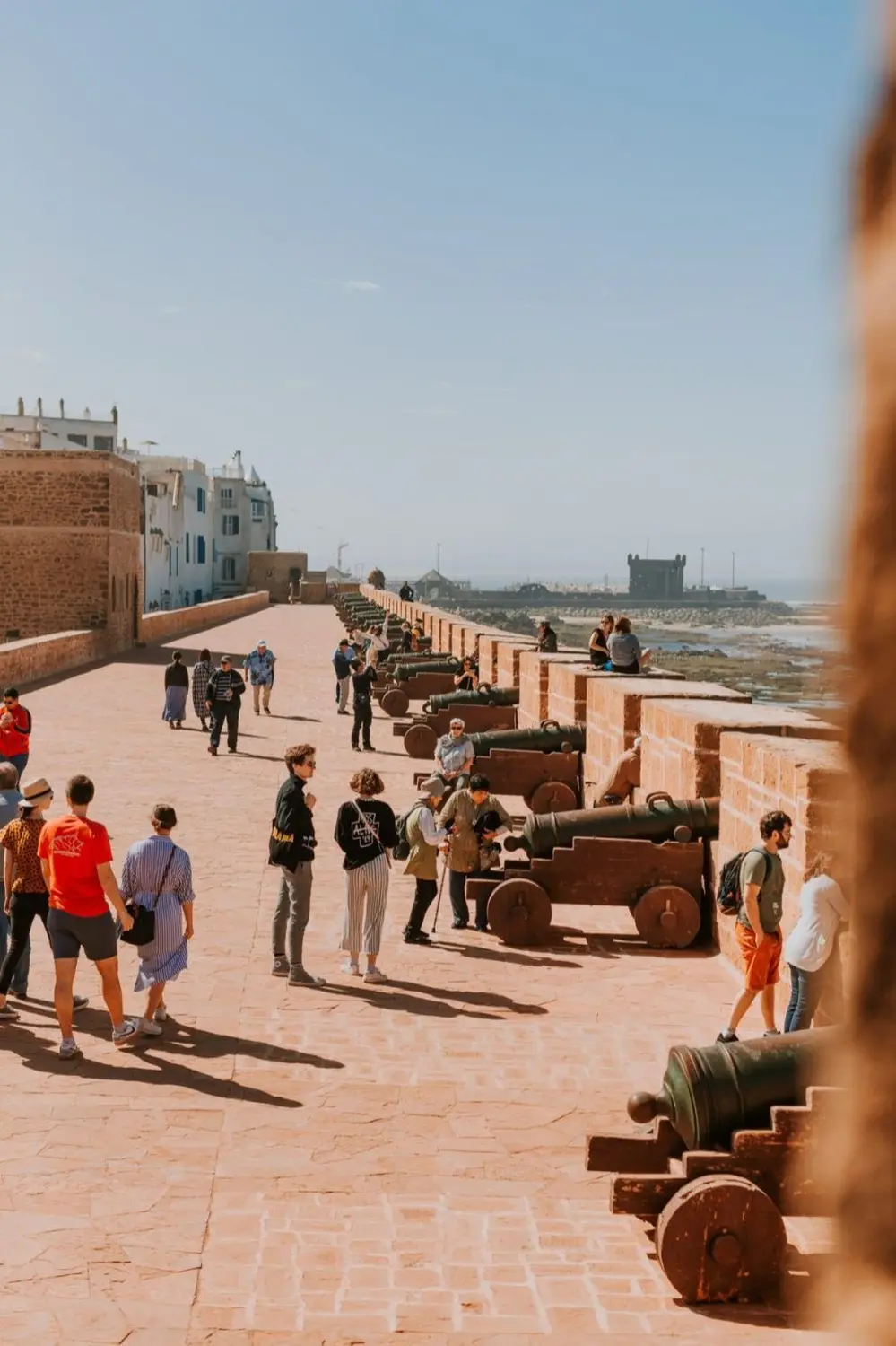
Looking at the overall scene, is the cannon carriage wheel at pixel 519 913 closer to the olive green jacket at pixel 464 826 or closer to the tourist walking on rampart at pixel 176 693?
the olive green jacket at pixel 464 826

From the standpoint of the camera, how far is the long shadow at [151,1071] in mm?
6168

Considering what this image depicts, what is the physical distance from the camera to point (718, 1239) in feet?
14.8

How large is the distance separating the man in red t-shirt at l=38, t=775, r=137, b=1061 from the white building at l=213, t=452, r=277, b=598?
7891 cm

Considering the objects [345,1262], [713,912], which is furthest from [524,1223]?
[713,912]

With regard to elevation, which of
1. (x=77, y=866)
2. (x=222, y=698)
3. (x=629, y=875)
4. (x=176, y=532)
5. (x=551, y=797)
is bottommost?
(x=551, y=797)

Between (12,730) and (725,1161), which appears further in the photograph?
(12,730)

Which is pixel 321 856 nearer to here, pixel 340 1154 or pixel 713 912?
pixel 713 912

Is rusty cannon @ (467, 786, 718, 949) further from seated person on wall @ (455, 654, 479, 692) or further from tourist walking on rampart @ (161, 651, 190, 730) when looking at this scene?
tourist walking on rampart @ (161, 651, 190, 730)

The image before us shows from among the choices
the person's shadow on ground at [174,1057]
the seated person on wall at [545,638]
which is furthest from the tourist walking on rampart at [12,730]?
the seated person on wall at [545,638]

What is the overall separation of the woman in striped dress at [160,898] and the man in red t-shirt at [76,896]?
29cm

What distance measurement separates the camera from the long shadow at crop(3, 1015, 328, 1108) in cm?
617

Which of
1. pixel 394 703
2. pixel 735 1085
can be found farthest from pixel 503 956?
pixel 394 703

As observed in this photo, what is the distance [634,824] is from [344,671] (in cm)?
1144

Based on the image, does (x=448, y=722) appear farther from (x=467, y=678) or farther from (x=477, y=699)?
(x=467, y=678)
